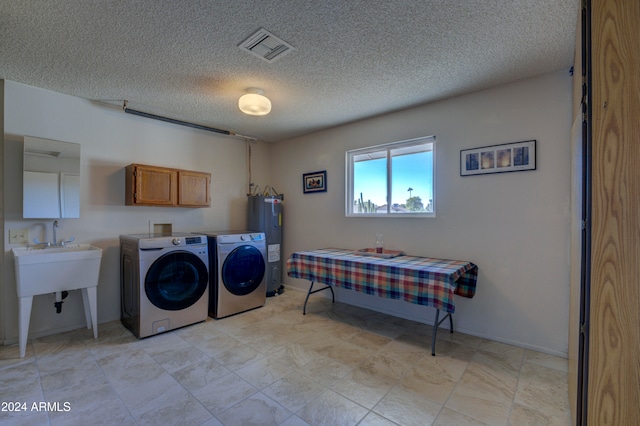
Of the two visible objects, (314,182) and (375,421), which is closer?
(375,421)

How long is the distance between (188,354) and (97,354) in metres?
0.76

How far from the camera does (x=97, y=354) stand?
232cm

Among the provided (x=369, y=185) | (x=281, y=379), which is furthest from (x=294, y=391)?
(x=369, y=185)

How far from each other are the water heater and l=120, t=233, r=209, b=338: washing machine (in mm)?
1110

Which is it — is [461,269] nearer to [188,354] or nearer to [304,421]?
[304,421]

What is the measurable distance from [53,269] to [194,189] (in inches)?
60.8

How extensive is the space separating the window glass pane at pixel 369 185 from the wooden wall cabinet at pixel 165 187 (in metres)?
1.98

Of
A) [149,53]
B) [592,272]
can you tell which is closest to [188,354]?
[149,53]

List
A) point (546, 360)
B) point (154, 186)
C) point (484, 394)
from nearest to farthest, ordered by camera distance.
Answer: point (484, 394)
point (546, 360)
point (154, 186)

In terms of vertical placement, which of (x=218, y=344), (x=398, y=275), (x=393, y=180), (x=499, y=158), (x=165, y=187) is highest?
(x=499, y=158)

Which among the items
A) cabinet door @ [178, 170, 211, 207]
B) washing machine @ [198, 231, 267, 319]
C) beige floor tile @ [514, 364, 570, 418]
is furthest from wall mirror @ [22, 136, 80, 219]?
beige floor tile @ [514, 364, 570, 418]

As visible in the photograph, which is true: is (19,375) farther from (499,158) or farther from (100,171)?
(499,158)

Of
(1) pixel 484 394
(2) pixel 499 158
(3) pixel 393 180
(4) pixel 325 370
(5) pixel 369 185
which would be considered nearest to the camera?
(1) pixel 484 394

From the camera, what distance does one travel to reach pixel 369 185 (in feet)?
12.0
